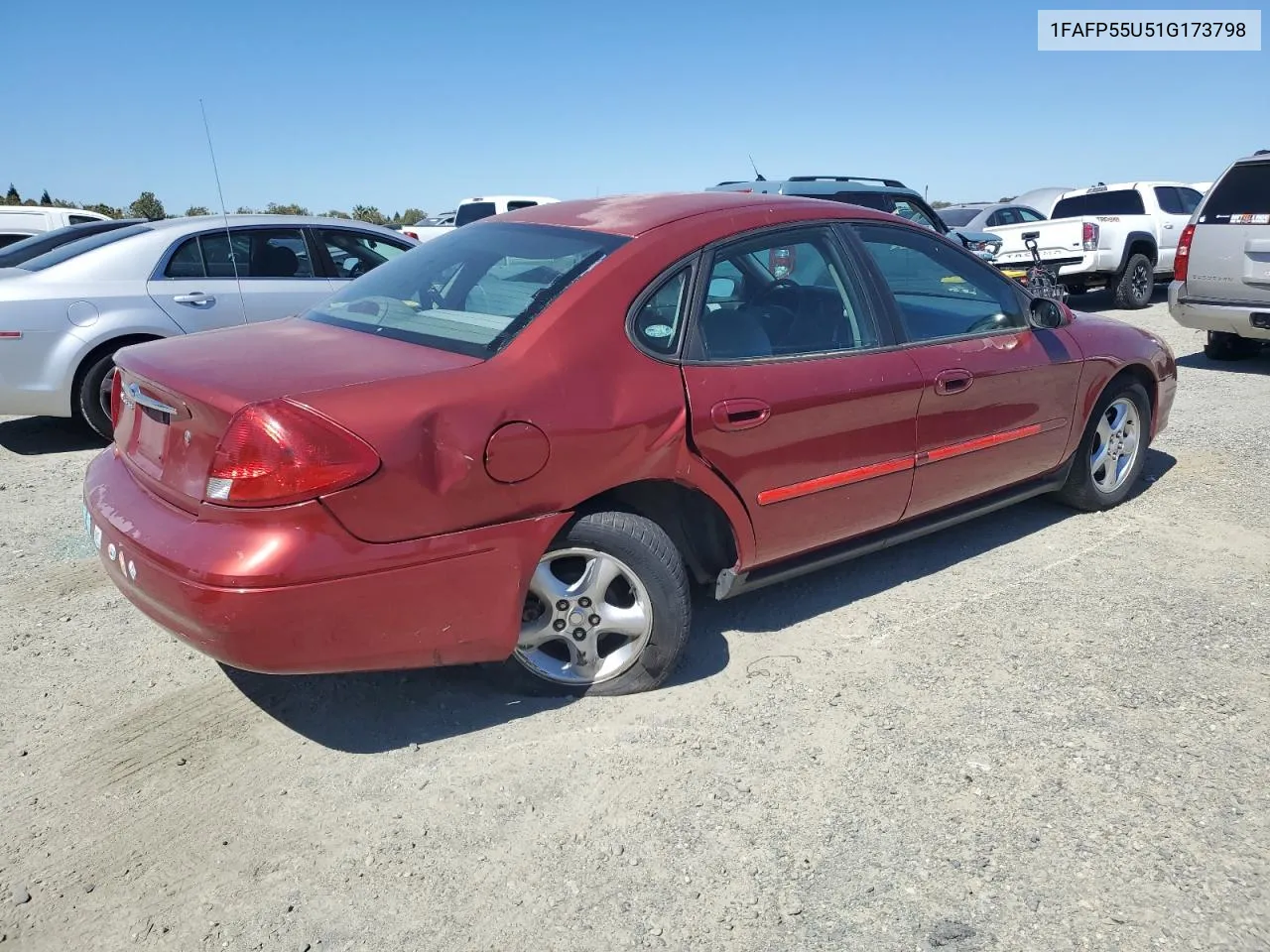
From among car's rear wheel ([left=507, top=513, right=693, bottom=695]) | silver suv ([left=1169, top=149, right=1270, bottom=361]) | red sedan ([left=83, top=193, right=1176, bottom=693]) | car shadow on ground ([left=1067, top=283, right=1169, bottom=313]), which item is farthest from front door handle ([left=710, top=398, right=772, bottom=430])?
car shadow on ground ([left=1067, top=283, right=1169, bottom=313])

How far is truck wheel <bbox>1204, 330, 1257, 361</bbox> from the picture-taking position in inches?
369

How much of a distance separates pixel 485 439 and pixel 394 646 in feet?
2.02

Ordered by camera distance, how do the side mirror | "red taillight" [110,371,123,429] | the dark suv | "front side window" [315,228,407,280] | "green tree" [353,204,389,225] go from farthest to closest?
"green tree" [353,204,389,225] → the dark suv → "front side window" [315,228,407,280] → the side mirror → "red taillight" [110,371,123,429]

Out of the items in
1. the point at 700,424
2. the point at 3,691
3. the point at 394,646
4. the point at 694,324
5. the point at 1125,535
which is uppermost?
the point at 694,324

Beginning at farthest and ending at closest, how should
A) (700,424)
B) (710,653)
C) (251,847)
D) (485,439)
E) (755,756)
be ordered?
(710,653) < (700,424) < (755,756) < (485,439) < (251,847)

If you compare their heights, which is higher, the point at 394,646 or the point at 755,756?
the point at 394,646

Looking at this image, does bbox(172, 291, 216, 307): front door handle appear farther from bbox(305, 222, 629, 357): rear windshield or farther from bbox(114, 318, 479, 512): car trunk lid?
bbox(114, 318, 479, 512): car trunk lid

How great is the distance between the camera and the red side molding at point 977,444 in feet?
12.8

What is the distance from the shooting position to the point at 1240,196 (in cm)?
842

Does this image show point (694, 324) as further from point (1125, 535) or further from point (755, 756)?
point (1125, 535)

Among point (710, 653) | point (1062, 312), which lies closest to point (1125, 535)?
point (1062, 312)

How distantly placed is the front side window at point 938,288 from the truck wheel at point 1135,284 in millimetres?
10606

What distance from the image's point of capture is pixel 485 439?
109 inches

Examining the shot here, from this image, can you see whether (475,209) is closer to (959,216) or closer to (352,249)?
(959,216)
